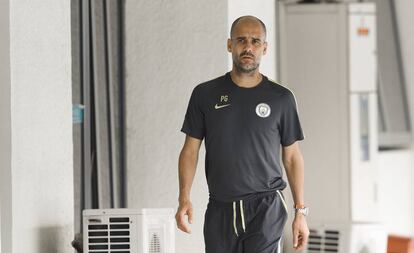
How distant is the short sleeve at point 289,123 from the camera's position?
3.99m

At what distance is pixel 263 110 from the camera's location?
12.9 ft

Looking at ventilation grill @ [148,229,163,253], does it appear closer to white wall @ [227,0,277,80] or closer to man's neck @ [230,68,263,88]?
man's neck @ [230,68,263,88]

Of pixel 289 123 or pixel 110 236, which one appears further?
pixel 110 236

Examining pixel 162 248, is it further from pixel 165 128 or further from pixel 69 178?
pixel 165 128

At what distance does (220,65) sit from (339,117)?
8.56ft

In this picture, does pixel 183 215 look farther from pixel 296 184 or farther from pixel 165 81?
pixel 165 81

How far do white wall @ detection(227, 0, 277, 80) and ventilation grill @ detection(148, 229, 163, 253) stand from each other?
4.87 ft

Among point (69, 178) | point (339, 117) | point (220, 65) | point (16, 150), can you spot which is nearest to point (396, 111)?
point (339, 117)

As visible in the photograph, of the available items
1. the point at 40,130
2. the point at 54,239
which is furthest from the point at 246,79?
the point at 54,239

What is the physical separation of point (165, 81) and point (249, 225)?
2.07m

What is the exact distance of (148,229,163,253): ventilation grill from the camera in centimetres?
451
